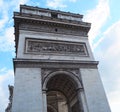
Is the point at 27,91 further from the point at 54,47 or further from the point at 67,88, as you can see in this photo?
the point at 54,47

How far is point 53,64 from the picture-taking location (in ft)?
38.0

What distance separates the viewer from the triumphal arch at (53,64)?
10.1m

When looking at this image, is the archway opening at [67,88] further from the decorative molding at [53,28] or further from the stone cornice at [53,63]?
the decorative molding at [53,28]

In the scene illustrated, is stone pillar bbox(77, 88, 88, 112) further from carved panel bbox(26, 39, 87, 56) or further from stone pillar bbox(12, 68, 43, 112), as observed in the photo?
carved panel bbox(26, 39, 87, 56)

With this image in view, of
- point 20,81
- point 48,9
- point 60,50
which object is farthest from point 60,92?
point 48,9

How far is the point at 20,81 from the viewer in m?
10.1

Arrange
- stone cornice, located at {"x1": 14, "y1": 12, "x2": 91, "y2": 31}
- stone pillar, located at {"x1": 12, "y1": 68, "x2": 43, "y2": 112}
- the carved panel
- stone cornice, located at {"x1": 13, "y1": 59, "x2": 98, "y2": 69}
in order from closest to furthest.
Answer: stone pillar, located at {"x1": 12, "y1": 68, "x2": 43, "y2": 112}, stone cornice, located at {"x1": 13, "y1": 59, "x2": 98, "y2": 69}, the carved panel, stone cornice, located at {"x1": 14, "y1": 12, "x2": 91, "y2": 31}

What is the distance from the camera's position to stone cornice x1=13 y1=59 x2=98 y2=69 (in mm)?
10875

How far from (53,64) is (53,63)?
0.07 metres

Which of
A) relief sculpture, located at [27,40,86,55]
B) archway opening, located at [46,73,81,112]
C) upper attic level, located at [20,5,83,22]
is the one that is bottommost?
archway opening, located at [46,73,81,112]

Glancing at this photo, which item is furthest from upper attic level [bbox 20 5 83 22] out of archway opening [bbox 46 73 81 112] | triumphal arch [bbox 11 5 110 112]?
archway opening [bbox 46 73 81 112]

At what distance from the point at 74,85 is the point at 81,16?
7.76m

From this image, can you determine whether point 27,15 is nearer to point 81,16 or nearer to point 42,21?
point 42,21

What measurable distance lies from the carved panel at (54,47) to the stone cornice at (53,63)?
3.10 ft
